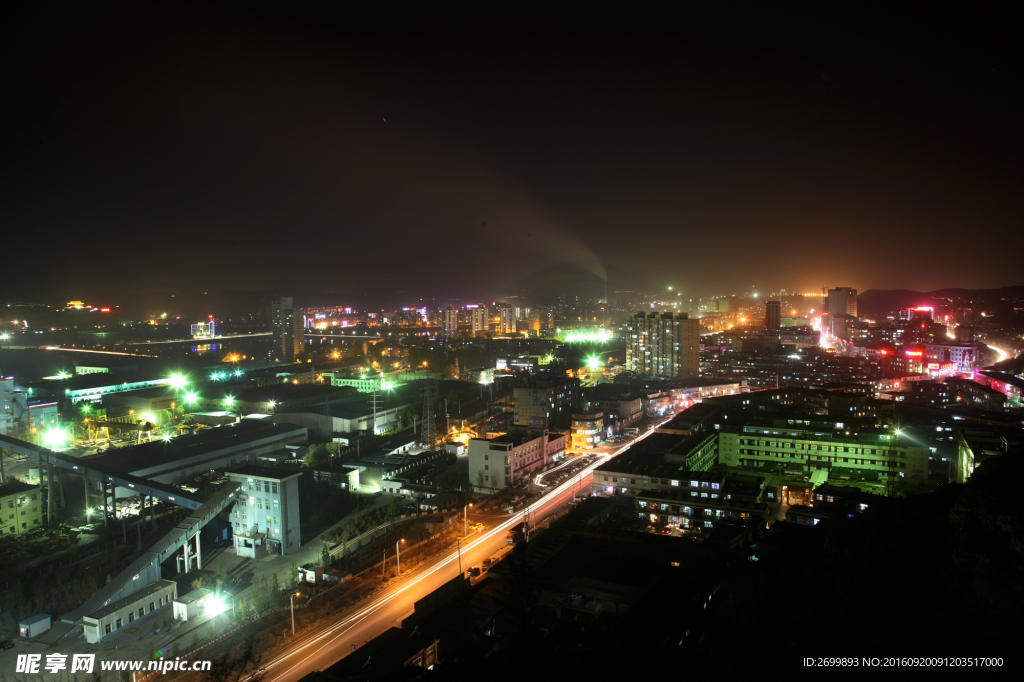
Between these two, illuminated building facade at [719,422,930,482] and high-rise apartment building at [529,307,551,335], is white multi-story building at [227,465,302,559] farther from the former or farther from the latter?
high-rise apartment building at [529,307,551,335]

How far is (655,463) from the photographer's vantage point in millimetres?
8328

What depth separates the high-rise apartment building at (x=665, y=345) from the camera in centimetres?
1816

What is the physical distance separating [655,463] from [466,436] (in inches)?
167

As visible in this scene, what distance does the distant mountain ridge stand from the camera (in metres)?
30.1

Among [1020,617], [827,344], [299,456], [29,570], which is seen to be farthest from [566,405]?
[827,344]

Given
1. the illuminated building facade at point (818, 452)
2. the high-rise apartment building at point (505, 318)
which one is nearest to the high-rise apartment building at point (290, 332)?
the high-rise apartment building at point (505, 318)

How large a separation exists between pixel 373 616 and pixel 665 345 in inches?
593

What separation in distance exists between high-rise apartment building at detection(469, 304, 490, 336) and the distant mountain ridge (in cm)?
2527

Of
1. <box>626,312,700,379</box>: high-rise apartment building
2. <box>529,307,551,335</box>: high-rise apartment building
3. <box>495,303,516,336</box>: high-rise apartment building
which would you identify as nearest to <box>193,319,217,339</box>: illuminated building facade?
<box>495,303,516,336</box>: high-rise apartment building

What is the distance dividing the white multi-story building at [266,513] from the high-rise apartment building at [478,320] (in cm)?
2707

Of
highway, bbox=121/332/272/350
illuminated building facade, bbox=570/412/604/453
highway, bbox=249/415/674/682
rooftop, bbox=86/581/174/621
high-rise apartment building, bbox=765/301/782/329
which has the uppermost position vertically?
high-rise apartment building, bbox=765/301/782/329

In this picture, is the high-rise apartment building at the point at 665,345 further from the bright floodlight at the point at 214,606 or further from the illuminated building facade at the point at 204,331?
the illuminated building facade at the point at 204,331

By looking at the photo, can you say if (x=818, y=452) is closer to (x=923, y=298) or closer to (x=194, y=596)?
(x=194, y=596)

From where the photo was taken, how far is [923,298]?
37.9 metres
